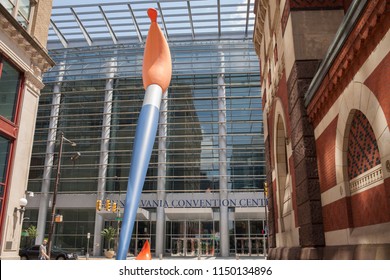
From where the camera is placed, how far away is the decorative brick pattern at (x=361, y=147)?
7.61 metres

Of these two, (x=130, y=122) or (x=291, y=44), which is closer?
(x=291, y=44)

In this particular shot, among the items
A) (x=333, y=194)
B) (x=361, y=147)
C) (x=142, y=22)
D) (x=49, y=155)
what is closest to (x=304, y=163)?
(x=333, y=194)

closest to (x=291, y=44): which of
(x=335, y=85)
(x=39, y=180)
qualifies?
(x=335, y=85)

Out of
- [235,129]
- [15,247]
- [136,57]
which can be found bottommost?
[15,247]

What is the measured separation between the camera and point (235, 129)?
48.5 meters

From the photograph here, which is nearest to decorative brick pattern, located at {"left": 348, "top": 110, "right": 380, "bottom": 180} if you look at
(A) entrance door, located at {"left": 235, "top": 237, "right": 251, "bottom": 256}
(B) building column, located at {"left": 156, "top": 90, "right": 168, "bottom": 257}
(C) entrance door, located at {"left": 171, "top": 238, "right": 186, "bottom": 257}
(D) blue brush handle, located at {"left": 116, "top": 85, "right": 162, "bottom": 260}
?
(D) blue brush handle, located at {"left": 116, "top": 85, "right": 162, "bottom": 260}

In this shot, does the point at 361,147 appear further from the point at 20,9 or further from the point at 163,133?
the point at 163,133

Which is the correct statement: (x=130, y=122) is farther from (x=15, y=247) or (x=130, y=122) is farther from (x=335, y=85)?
(x=335, y=85)

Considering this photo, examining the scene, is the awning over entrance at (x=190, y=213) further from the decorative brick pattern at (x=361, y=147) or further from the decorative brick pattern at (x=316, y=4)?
the decorative brick pattern at (x=361, y=147)

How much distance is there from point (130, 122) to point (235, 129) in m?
15.0

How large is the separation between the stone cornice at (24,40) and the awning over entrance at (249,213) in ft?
96.7

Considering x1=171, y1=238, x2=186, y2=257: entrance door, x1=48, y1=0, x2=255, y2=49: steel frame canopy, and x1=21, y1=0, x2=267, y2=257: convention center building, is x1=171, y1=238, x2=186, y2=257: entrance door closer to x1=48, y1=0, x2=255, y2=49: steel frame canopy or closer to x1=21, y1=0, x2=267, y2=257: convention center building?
x1=21, y1=0, x2=267, y2=257: convention center building

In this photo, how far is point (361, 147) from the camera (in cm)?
816

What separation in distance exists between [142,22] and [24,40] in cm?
3017
